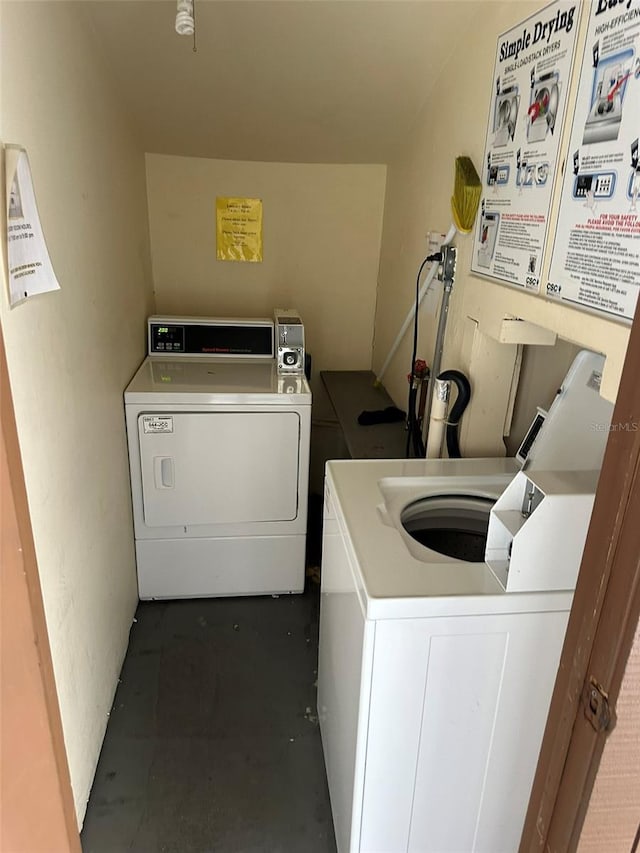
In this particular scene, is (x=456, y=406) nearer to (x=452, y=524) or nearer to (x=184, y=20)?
(x=452, y=524)

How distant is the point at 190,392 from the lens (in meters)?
2.15

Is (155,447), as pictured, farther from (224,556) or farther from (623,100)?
(623,100)

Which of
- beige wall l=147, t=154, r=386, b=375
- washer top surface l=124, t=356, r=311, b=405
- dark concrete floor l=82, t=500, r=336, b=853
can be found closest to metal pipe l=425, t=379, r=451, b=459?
washer top surface l=124, t=356, r=311, b=405

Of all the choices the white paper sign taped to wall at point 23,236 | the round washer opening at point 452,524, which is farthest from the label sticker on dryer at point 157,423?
the round washer opening at point 452,524

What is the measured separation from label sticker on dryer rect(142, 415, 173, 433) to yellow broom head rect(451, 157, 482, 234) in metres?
1.21

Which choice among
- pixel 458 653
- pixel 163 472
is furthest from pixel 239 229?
pixel 458 653

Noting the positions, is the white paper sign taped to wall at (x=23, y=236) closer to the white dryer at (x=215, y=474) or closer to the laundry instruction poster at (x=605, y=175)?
the white dryer at (x=215, y=474)

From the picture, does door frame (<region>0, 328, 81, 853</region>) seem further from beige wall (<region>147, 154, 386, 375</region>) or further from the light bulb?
beige wall (<region>147, 154, 386, 375</region>)

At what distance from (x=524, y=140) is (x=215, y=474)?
1519 millimetres

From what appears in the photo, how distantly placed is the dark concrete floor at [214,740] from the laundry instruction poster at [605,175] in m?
1.52

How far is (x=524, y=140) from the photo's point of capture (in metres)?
1.41

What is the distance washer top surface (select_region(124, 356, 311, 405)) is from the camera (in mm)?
2143

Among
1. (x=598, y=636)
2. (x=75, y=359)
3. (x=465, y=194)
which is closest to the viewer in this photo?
(x=598, y=636)

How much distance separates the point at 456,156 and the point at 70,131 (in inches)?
45.1
